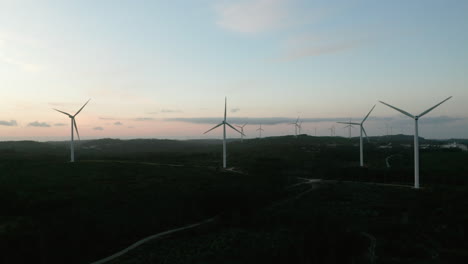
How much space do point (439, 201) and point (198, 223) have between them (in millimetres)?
38505

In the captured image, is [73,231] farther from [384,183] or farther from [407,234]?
[384,183]

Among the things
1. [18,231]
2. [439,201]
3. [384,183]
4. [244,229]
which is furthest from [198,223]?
[384,183]

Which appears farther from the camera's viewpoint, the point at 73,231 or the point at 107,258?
the point at 73,231

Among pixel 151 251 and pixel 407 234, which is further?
pixel 407 234

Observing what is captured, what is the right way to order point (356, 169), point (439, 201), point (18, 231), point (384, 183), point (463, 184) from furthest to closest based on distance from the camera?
point (356, 169) < point (384, 183) < point (463, 184) < point (439, 201) < point (18, 231)

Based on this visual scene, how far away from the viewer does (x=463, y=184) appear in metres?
75.9

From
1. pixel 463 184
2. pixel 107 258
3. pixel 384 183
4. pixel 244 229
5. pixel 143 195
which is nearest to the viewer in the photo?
pixel 107 258

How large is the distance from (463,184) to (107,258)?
75.0 metres

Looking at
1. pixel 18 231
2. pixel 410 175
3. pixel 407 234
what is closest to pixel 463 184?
pixel 410 175

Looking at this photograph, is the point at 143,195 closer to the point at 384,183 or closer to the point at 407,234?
the point at 407,234

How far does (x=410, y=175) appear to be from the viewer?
8781cm

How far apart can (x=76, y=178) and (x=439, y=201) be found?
72200 millimetres

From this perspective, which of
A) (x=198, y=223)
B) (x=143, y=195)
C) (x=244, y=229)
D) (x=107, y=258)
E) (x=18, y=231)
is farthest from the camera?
(x=143, y=195)

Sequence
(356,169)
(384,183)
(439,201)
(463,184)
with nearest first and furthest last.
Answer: (439,201)
(463,184)
(384,183)
(356,169)
